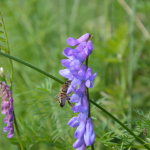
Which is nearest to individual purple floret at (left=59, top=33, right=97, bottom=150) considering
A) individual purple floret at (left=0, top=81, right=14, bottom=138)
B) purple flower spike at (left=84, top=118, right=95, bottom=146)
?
purple flower spike at (left=84, top=118, right=95, bottom=146)

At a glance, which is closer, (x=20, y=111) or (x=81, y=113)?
(x=81, y=113)

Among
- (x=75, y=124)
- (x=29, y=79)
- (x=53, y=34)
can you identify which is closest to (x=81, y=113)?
(x=75, y=124)

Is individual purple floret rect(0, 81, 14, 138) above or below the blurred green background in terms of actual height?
below

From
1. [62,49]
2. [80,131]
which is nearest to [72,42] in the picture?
[80,131]

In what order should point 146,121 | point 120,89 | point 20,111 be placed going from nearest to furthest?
point 146,121
point 120,89
point 20,111

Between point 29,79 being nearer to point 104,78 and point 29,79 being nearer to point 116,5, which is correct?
point 104,78

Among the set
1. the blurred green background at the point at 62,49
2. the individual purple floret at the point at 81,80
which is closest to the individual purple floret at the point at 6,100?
the individual purple floret at the point at 81,80

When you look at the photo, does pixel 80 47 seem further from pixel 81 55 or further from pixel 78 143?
pixel 78 143

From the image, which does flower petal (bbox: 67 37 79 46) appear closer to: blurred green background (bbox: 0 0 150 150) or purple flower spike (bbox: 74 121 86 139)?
purple flower spike (bbox: 74 121 86 139)
